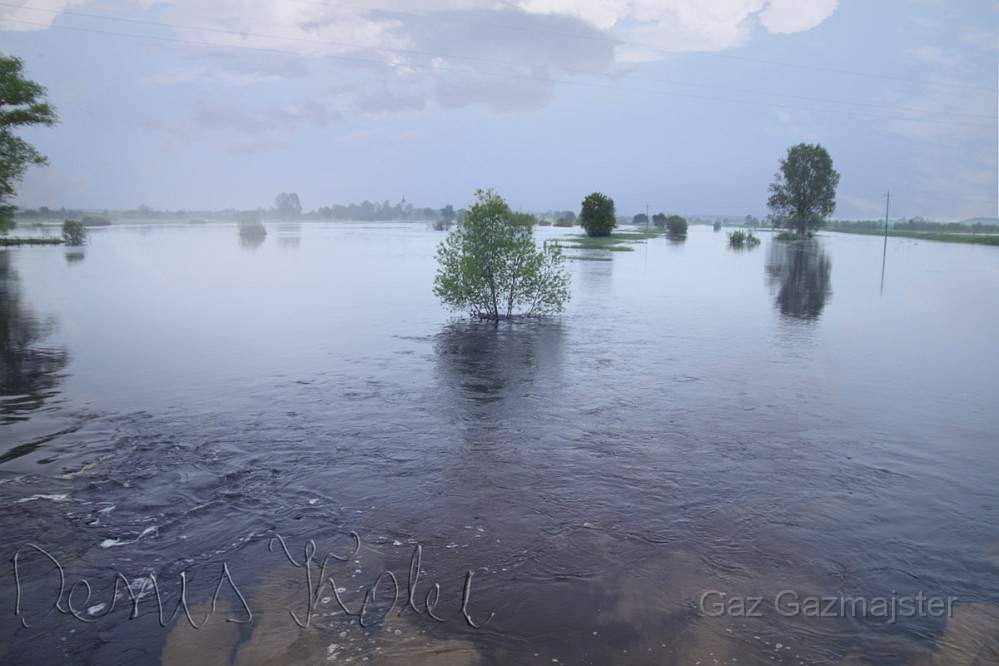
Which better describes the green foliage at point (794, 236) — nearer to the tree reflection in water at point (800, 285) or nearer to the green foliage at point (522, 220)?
the tree reflection in water at point (800, 285)

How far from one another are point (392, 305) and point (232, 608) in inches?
1083

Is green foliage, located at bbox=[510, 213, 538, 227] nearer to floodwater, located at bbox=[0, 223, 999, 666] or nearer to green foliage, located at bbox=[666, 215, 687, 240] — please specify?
floodwater, located at bbox=[0, 223, 999, 666]

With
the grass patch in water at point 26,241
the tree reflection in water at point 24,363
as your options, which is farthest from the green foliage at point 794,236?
the tree reflection in water at point 24,363

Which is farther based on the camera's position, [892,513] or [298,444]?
[298,444]

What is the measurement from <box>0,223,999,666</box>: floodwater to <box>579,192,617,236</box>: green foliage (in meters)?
90.7

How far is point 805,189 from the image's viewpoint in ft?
465

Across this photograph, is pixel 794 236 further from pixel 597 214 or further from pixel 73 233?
pixel 73 233

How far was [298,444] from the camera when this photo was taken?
13258mm

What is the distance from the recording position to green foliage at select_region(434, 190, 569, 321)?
26.7 metres

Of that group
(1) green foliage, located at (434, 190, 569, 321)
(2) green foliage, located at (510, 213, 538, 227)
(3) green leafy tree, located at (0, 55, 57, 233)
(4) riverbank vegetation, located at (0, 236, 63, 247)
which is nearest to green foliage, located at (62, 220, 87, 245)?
(4) riverbank vegetation, located at (0, 236, 63, 247)

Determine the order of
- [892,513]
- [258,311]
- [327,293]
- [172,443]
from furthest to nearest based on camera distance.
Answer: [327,293]
[258,311]
[172,443]
[892,513]

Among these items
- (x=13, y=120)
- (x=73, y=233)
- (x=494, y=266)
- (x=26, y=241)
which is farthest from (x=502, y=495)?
(x=73, y=233)

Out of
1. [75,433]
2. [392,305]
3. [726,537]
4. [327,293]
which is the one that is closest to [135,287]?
[327,293]

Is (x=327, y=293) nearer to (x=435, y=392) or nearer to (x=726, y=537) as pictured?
(x=435, y=392)
